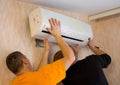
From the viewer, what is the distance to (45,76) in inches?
56.5

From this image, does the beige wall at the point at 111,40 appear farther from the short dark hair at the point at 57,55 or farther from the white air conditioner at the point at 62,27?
the short dark hair at the point at 57,55

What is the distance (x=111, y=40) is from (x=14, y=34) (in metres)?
1.15

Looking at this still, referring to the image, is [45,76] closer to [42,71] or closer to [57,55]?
[42,71]

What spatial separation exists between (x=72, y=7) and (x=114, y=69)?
2.74 ft

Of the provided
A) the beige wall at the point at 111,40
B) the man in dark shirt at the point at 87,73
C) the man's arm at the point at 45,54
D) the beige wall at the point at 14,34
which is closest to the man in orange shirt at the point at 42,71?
the beige wall at the point at 14,34

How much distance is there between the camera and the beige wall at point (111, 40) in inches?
92.7

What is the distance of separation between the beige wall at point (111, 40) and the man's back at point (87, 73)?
39 cm

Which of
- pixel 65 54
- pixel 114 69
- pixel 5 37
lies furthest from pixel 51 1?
pixel 114 69

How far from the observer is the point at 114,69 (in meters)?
2.36

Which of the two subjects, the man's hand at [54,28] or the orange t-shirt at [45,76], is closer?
the orange t-shirt at [45,76]

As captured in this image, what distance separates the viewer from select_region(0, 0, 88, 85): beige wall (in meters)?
1.76

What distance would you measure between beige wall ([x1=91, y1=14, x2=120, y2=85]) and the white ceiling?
221 mm

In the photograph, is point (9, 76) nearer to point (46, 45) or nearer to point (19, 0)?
point (46, 45)

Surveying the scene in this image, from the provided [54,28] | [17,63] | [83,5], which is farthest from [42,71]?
[83,5]
